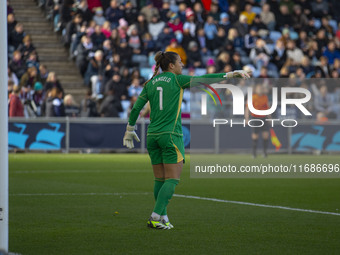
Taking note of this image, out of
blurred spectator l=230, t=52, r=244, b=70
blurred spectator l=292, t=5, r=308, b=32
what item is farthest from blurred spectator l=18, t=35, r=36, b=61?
blurred spectator l=292, t=5, r=308, b=32

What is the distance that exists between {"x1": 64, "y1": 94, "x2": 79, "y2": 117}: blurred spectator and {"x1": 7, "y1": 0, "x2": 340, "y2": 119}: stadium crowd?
0.11ft

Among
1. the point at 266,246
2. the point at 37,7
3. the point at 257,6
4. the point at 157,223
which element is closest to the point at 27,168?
the point at 157,223

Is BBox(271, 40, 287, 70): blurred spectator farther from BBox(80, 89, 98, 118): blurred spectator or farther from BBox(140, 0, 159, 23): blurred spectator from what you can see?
BBox(80, 89, 98, 118): blurred spectator

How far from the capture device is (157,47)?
2938 centimetres

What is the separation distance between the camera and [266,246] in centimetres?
805

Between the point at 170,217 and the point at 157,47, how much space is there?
19278 millimetres

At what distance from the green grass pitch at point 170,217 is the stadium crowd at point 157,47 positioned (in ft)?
29.1

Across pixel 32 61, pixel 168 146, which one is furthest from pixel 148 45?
pixel 168 146

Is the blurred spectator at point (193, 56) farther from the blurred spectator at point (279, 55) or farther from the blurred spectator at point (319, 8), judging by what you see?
the blurred spectator at point (319, 8)

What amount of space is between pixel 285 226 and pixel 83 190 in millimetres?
5653

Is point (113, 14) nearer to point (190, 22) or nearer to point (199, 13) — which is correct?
point (190, 22)

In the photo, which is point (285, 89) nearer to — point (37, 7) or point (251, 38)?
point (251, 38)

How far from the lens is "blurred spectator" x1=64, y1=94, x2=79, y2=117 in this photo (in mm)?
27219

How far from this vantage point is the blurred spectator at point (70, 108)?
89.3ft
